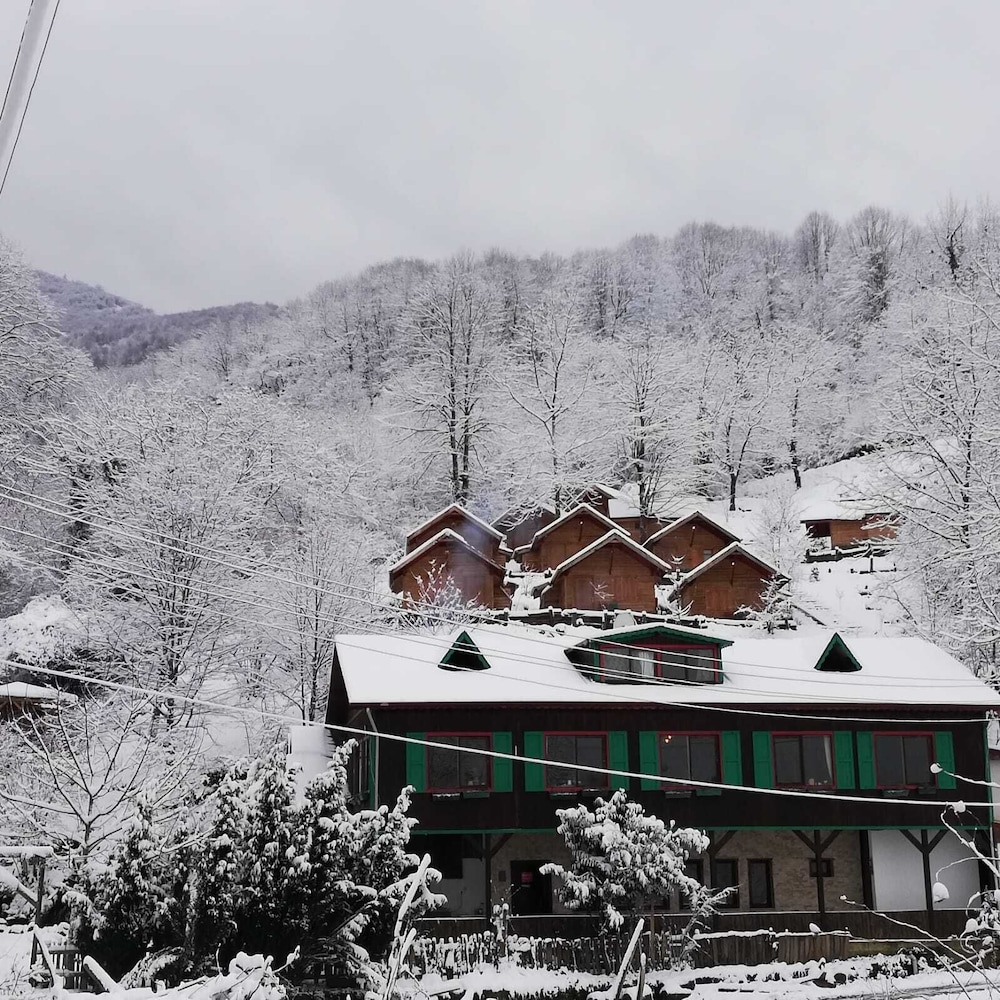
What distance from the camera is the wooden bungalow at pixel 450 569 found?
4816 cm

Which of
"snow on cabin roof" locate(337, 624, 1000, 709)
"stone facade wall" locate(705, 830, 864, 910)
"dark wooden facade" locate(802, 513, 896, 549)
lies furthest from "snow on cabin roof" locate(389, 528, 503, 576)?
"dark wooden facade" locate(802, 513, 896, 549)

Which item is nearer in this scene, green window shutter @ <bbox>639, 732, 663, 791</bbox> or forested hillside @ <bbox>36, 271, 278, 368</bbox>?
green window shutter @ <bbox>639, 732, 663, 791</bbox>

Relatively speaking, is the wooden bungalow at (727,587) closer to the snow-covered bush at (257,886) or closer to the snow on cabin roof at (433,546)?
the snow on cabin roof at (433,546)

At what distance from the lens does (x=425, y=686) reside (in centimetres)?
2986

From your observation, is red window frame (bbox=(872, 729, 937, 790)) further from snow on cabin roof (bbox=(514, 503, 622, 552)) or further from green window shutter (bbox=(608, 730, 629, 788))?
snow on cabin roof (bbox=(514, 503, 622, 552))

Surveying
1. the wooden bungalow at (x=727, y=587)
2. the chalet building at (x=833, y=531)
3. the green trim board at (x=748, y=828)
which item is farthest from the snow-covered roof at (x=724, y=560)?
the green trim board at (x=748, y=828)

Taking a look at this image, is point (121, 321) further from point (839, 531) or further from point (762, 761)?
point (762, 761)

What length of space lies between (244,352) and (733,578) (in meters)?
74.2

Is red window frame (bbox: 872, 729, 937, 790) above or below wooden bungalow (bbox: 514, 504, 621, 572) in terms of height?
below

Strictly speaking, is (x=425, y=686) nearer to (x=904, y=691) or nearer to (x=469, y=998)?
(x=469, y=998)

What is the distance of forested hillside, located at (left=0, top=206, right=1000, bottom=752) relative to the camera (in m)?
38.2

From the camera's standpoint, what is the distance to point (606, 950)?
26.2 meters

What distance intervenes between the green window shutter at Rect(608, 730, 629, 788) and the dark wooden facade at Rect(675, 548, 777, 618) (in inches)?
788

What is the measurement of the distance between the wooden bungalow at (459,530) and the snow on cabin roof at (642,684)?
17.4m
